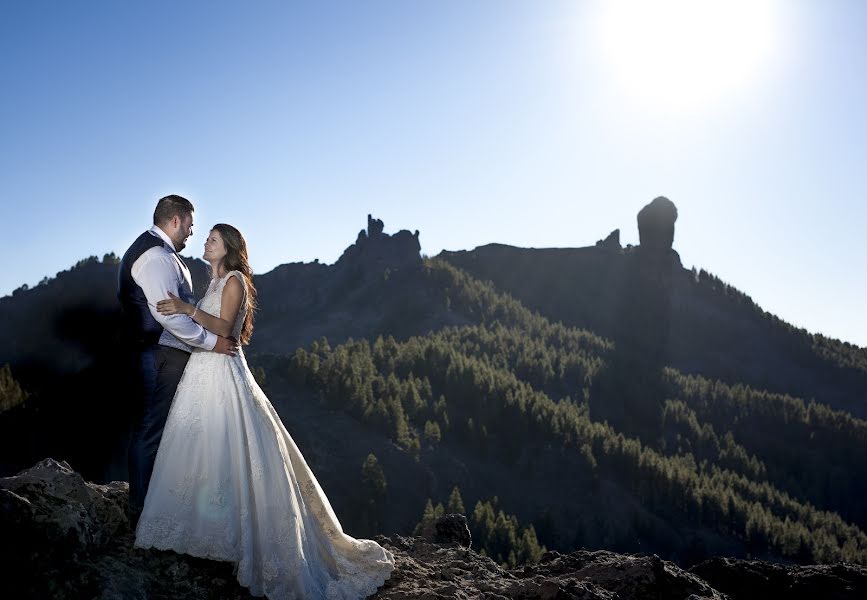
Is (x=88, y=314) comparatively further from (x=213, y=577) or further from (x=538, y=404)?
(x=213, y=577)

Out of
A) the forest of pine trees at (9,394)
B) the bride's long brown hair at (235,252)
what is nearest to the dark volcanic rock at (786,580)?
the bride's long brown hair at (235,252)

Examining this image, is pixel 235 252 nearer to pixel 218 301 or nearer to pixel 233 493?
pixel 218 301

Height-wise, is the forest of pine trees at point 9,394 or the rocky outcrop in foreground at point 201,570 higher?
the rocky outcrop in foreground at point 201,570

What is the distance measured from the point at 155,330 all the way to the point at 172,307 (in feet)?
1.68

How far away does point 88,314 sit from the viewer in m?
96.3

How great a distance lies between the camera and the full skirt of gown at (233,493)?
700 centimetres

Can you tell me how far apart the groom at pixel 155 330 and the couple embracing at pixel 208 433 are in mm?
11

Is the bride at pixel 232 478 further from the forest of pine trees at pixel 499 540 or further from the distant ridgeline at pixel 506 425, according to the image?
the forest of pine trees at pixel 499 540

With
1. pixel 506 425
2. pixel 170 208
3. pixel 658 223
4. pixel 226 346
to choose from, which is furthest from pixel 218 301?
pixel 658 223

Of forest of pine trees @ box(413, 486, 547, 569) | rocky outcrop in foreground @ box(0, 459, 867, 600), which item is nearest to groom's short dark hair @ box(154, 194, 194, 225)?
rocky outcrop in foreground @ box(0, 459, 867, 600)

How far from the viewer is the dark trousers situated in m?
7.29

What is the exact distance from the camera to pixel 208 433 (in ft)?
23.7

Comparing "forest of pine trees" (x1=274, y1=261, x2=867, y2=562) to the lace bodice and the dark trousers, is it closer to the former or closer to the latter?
the dark trousers

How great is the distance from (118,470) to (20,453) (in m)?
7.50
